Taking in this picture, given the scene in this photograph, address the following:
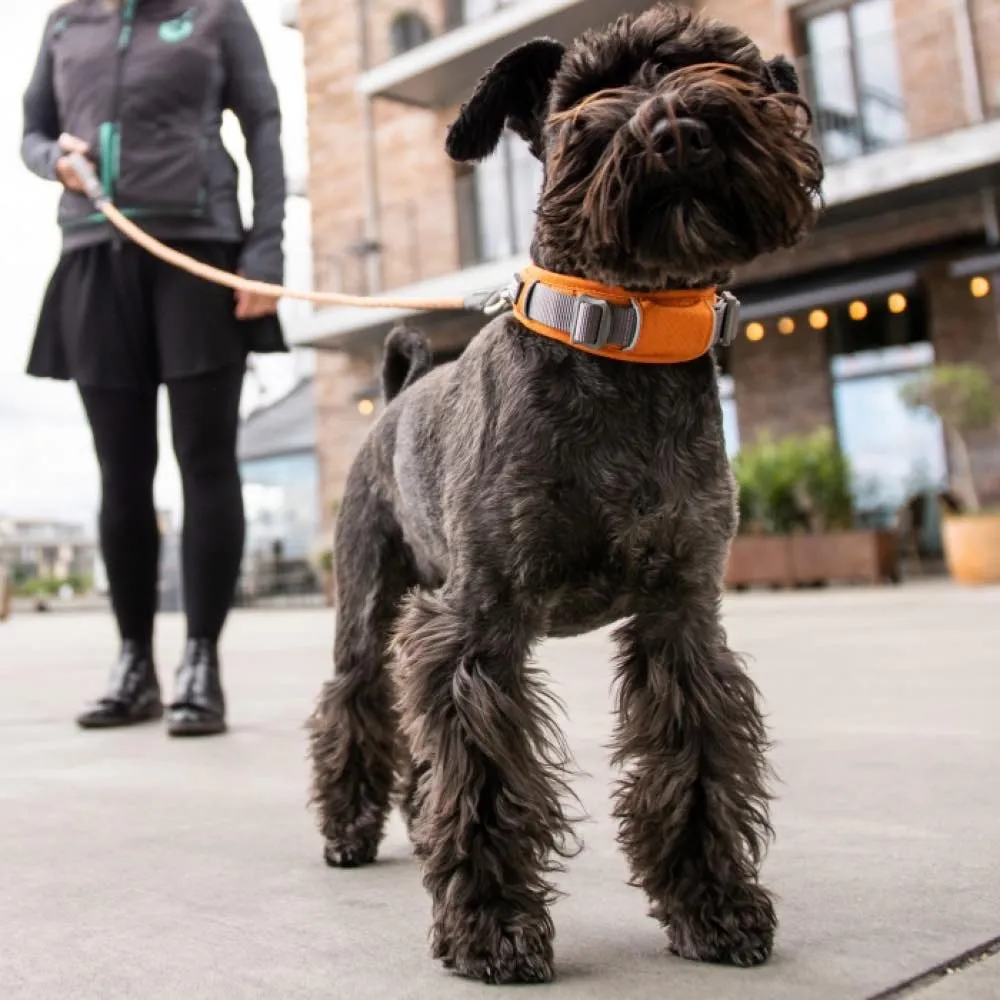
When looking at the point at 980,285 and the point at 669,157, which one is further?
the point at 980,285

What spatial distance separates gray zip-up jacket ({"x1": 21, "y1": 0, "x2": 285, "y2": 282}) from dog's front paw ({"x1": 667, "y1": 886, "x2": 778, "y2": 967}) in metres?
2.49

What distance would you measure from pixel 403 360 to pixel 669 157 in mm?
1172

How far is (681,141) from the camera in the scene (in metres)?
1.26

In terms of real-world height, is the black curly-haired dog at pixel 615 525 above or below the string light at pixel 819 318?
below

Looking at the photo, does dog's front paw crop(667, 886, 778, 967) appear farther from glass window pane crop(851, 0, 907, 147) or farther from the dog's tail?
glass window pane crop(851, 0, 907, 147)

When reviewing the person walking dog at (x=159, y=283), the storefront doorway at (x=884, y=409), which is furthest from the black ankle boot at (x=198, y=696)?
the storefront doorway at (x=884, y=409)

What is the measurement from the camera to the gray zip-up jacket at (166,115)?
3.37 meters

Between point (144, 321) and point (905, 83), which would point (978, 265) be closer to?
point (905, 83)

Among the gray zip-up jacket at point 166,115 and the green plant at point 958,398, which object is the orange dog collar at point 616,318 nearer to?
the gray zip-up jacket at point 166,115

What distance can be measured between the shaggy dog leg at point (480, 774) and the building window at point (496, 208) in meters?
11.8

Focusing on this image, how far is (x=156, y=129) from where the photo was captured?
3.39 metres

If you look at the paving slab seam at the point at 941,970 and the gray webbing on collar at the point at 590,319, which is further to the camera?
the gray webbing on collar at the point at 590,319

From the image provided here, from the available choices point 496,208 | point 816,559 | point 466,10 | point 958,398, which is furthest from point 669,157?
point 466,10

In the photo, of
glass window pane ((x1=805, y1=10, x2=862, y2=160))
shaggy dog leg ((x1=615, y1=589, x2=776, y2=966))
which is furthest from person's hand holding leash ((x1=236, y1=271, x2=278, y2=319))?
glass window pane ((x1=805, y1=10, x2=862, y2=160))
